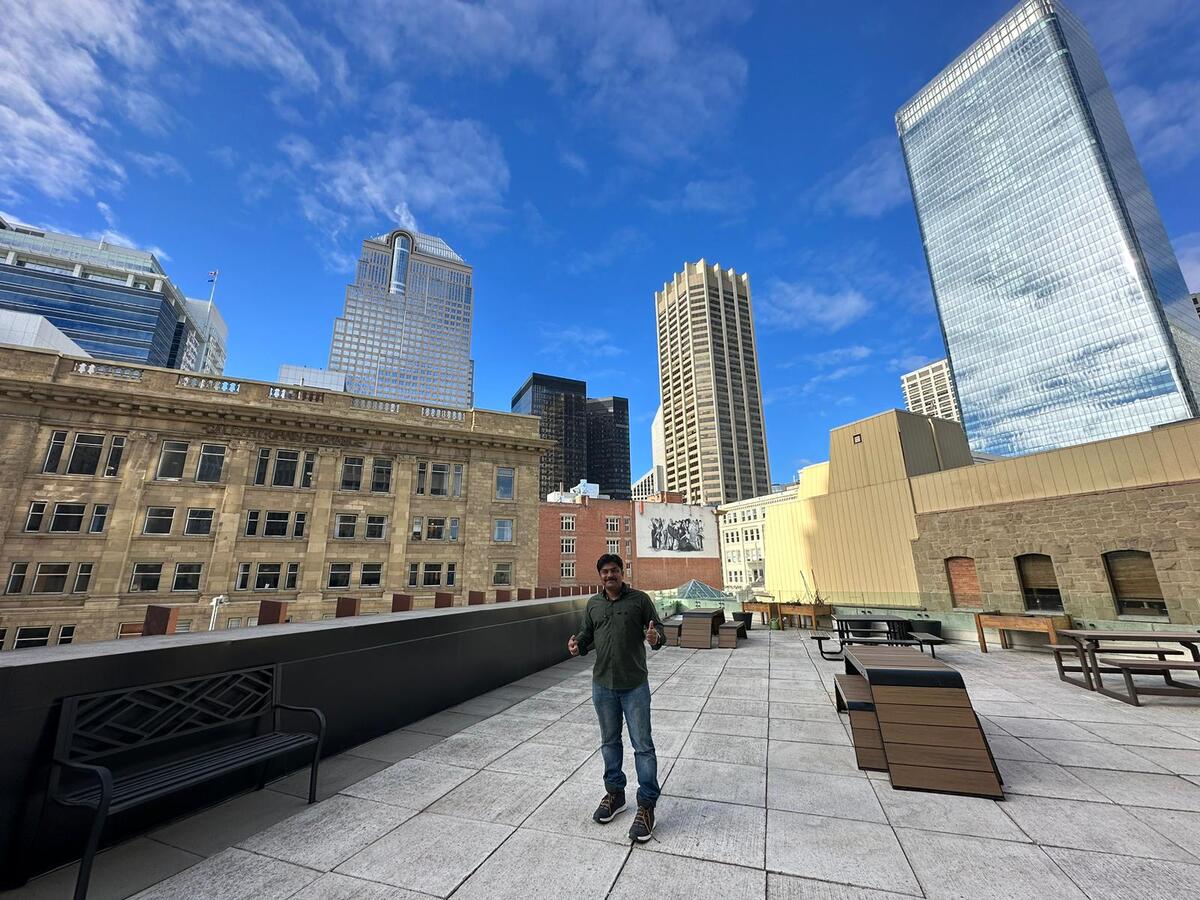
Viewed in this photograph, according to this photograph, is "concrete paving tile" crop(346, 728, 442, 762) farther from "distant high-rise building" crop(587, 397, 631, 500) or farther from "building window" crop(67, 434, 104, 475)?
"distant high-rise building" crop(587, 397, 631, 500)

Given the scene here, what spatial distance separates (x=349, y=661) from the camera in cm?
490

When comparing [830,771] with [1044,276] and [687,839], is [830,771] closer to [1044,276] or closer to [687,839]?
[687,839]

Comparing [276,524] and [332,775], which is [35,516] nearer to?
[276,524]

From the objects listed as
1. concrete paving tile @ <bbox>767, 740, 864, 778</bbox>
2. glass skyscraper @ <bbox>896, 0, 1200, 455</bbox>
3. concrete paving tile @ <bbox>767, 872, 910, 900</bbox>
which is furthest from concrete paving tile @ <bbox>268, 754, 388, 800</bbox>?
glass skyscraper @ <bbox>896, 0, 1200, 455</bbox>

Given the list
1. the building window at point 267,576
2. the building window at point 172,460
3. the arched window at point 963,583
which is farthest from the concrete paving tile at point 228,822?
the building window at point 172,460

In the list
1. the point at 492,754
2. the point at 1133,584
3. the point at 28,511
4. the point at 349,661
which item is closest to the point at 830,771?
the point at 492,754

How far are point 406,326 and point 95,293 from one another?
2567 inches

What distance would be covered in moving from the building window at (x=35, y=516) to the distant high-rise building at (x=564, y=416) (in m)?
126

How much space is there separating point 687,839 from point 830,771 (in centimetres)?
192

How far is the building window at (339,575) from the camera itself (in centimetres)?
2569

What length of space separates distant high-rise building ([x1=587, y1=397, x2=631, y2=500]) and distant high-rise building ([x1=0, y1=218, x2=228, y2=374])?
4374 inches

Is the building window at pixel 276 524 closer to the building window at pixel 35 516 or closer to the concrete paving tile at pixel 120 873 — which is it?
the building window at pixel 35 516

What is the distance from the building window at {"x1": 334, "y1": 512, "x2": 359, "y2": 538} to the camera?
26.5 metres

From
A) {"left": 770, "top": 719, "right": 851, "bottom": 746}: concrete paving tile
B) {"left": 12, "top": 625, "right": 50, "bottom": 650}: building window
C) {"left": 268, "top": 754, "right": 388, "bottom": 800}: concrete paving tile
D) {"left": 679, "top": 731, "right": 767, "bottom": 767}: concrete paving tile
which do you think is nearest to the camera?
{"left": 268, "top": 754, "right": 388, "bottom": 800}: concrete paving tile
